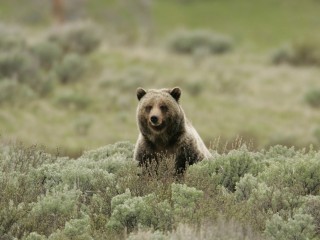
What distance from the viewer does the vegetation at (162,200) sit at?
7422 millimetres

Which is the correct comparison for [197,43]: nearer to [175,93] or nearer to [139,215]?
[175,93]

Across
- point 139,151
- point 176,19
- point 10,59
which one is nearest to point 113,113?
point 10,59

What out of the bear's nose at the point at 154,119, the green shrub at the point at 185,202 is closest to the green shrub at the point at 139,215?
the green shrub at the point at 185,202

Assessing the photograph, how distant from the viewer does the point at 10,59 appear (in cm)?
2395

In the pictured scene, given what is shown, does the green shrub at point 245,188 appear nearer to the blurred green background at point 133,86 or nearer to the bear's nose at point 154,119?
the bear's nose at point 154,119

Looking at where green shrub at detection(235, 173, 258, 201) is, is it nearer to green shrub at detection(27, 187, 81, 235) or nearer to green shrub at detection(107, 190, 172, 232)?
green shrub at detection(107, 190, 172, 232)

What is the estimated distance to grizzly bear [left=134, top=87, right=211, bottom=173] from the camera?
9797 mm

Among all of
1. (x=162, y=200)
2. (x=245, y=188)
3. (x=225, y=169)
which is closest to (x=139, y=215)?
(x=162, y=200)

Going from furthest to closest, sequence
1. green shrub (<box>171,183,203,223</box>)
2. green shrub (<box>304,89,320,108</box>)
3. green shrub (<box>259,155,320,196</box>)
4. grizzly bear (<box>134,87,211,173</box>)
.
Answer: green shrub (<box>304,89,320,108</box>) < grizzly bear (<box>134,87,211,173</box>) < green shrub (<box>259,155,320,196</box>) < green shrub (<box>171,183,203,223</box>)

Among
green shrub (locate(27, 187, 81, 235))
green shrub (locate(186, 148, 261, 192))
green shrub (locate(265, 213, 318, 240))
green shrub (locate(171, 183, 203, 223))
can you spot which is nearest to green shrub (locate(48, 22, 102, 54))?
green shrub (locate(186, 148, 261, 192))

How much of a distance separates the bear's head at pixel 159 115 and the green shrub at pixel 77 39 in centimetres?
1841

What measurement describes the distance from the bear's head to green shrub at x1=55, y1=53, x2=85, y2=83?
15.5m

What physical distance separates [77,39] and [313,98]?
8.45 meters

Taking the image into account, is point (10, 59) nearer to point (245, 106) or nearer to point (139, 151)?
point (245, 106)
